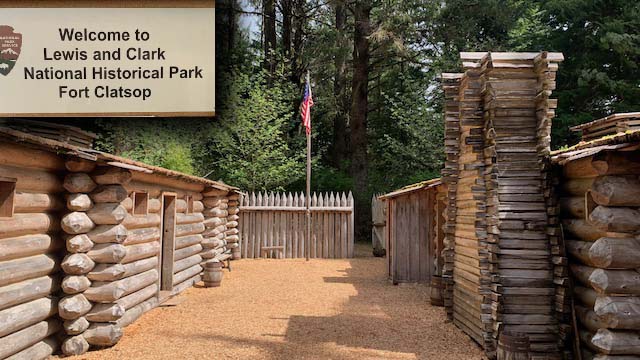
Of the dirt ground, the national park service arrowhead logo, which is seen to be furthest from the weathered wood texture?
the national park service arrowhead logo

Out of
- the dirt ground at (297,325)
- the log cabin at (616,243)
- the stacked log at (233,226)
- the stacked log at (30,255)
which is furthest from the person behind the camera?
the stacked log at (233,226)

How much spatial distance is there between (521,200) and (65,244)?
595 centimetres

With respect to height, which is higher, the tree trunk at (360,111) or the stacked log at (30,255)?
the tree trunk at (360,111)

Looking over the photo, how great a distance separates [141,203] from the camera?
29.0 feet

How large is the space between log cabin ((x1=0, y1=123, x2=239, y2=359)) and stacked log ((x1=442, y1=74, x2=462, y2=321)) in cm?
507

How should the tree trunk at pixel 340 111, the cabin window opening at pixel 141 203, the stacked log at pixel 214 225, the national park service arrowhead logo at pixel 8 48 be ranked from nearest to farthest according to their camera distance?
the national park service arrowhead logo at pixel 8 48 < the cabin window opening at pixel 141 203 < the stacked log at pixel 214 225 < the tree trunk at pixel 340 111

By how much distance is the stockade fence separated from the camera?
17188 millimetres

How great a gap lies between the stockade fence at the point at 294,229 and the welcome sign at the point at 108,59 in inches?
574

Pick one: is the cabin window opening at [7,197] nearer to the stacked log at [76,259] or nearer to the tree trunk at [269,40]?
the stacked log at [76,259]

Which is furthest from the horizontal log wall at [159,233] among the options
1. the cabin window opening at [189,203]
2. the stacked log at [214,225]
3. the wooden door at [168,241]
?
the stacked log at [214,225]

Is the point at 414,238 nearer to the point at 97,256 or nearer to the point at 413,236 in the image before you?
the point at 413,236

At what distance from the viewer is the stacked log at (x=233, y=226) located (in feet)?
53.7

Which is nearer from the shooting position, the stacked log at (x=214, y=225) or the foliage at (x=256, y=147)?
the stacked log at (x=214, y=225)

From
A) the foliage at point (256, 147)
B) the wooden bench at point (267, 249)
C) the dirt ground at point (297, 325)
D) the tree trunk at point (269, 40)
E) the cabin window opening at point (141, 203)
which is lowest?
the dirt ground at point (297, 325)
